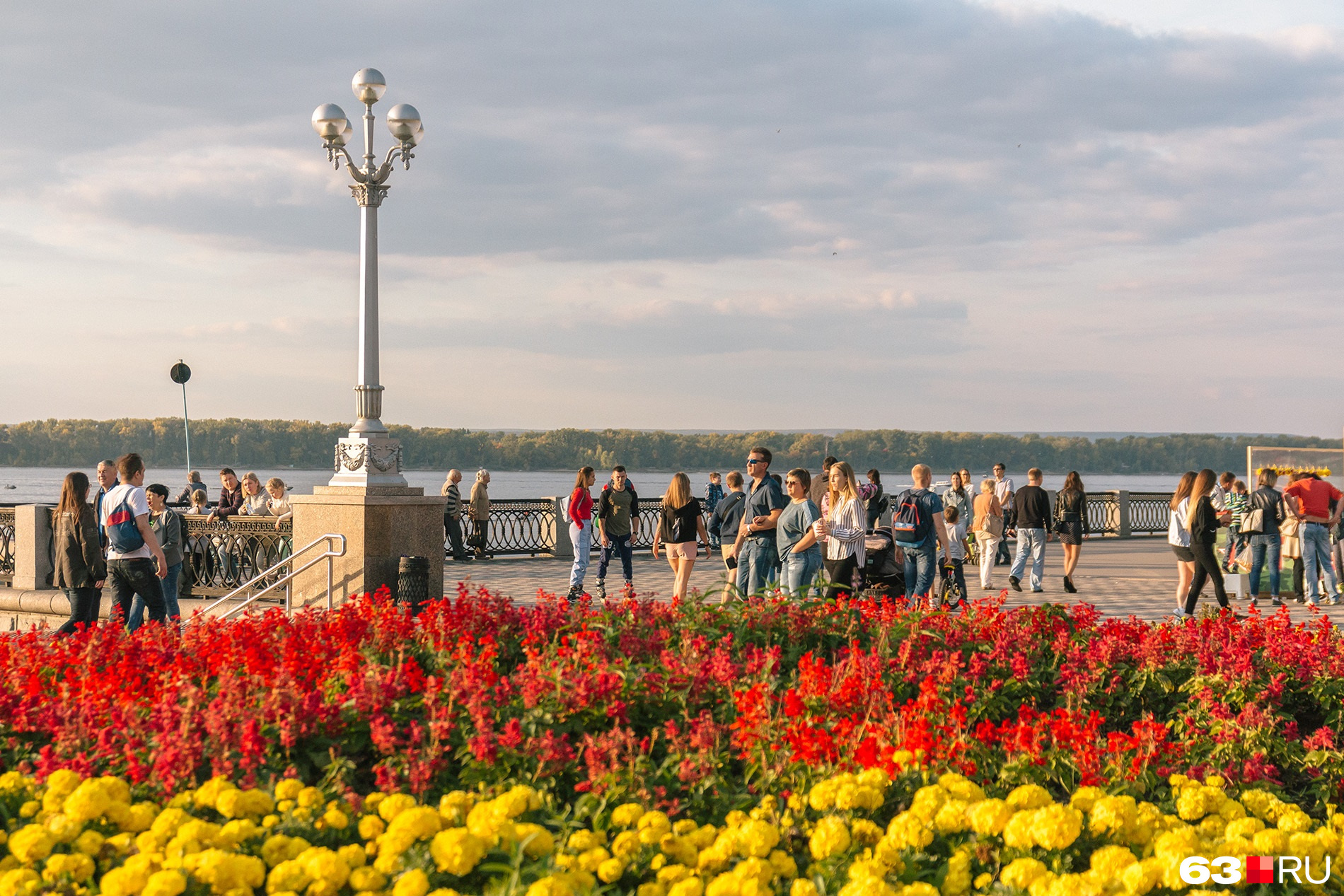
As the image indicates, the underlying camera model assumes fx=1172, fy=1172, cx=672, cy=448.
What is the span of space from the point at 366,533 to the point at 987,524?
8.13 m

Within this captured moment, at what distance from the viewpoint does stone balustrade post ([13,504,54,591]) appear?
13289 millimetres

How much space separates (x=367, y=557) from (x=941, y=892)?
8.89 metres

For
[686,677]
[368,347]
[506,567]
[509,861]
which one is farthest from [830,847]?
[506,567]

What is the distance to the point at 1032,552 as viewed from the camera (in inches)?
580

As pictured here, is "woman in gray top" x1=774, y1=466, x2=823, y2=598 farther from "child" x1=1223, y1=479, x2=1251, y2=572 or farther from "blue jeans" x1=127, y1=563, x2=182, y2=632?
"child" x1=1223, y1=479, x2=1251, y2=572

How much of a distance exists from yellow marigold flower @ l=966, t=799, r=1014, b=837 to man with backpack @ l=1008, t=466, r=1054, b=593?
1119 centimetres

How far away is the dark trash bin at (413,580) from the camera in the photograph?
1112 centimetres

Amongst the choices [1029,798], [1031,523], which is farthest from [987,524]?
[1029,798]

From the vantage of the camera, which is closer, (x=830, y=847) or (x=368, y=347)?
(x=830, y=847)

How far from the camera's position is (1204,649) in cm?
571

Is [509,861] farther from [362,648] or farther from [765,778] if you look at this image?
[362,648]

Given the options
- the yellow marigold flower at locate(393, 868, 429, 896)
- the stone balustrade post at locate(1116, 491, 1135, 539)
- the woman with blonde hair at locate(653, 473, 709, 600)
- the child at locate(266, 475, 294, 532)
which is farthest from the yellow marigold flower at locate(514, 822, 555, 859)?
the stone balustrade post at locate(1116, 491, 1135, 539)

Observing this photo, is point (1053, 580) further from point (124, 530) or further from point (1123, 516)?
point (1123, 516)

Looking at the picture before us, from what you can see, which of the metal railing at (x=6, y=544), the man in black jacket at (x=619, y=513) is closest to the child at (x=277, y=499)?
the metal railing at (x=6, y=544)
